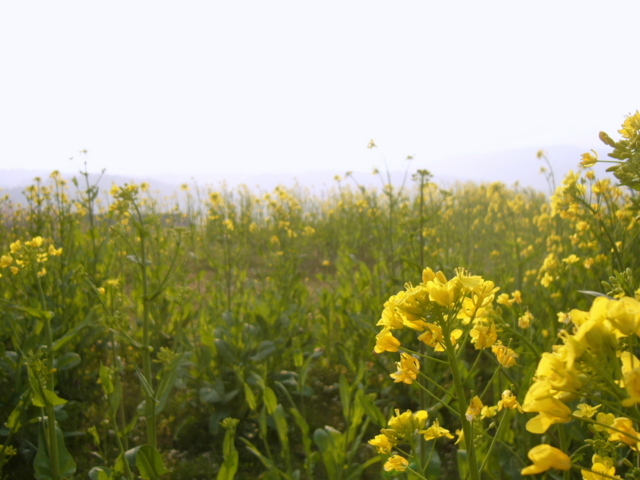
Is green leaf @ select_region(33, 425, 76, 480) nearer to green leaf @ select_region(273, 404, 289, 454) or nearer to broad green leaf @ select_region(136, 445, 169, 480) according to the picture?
broad green leaf @ select_region(136, 445, 169, 480)

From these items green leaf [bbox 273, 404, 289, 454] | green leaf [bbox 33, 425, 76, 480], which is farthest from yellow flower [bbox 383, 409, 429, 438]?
→ green leaf [bbox 33, 425, 76, 480]

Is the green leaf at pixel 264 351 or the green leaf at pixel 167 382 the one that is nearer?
the green leaf at pixel 167 382

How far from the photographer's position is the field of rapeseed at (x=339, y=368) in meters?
0.74

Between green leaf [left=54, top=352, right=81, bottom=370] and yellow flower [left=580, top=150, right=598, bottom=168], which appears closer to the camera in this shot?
yellow flower [left=580, top=150, right=598, bottom=168]

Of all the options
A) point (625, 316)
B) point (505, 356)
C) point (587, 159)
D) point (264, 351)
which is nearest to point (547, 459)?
point (625, 316)

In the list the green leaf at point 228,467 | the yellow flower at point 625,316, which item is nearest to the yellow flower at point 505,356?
the yellow flower at point 625,316

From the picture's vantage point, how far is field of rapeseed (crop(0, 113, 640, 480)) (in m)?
0.74

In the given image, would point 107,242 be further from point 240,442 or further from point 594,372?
point 594,372

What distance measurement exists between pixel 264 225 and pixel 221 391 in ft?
16.9

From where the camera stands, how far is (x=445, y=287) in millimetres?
729

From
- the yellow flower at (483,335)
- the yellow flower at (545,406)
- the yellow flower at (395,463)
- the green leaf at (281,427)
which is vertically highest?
the yellow flower at (545,406)

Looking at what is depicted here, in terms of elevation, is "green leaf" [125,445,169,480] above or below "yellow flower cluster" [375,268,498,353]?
below

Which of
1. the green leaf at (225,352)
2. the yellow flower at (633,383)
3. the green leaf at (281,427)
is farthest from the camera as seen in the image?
the green leaf at (225,352)

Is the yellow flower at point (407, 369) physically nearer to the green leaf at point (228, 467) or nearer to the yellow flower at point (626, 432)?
the yellow flower at point (626, 432)
